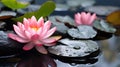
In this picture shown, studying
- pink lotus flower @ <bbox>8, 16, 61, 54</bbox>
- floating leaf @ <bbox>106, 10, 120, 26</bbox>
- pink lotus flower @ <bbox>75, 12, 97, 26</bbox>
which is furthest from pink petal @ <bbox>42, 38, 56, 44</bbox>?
floating leaf @ <bbox>106, 10, 120, 26</bbox>

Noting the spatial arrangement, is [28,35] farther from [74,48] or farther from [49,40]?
[74,48]

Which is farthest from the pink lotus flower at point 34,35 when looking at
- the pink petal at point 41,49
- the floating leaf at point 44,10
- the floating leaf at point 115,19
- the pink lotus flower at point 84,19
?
the floating leaf at point 115,19


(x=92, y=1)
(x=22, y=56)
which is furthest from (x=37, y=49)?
(x=92, y=1)

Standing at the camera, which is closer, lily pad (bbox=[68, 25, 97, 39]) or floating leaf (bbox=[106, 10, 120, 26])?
lily pad (bbox=[68, 25, 97, 39])

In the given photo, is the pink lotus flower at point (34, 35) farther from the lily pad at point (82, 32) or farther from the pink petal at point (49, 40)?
the lily pad at point (82, 32)

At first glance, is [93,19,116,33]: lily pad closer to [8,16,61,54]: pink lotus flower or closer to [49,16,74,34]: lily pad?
[49,16,74,34]: lily pad

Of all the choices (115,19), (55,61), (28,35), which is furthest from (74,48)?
(115,19)

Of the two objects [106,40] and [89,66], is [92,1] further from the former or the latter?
[89,66]
